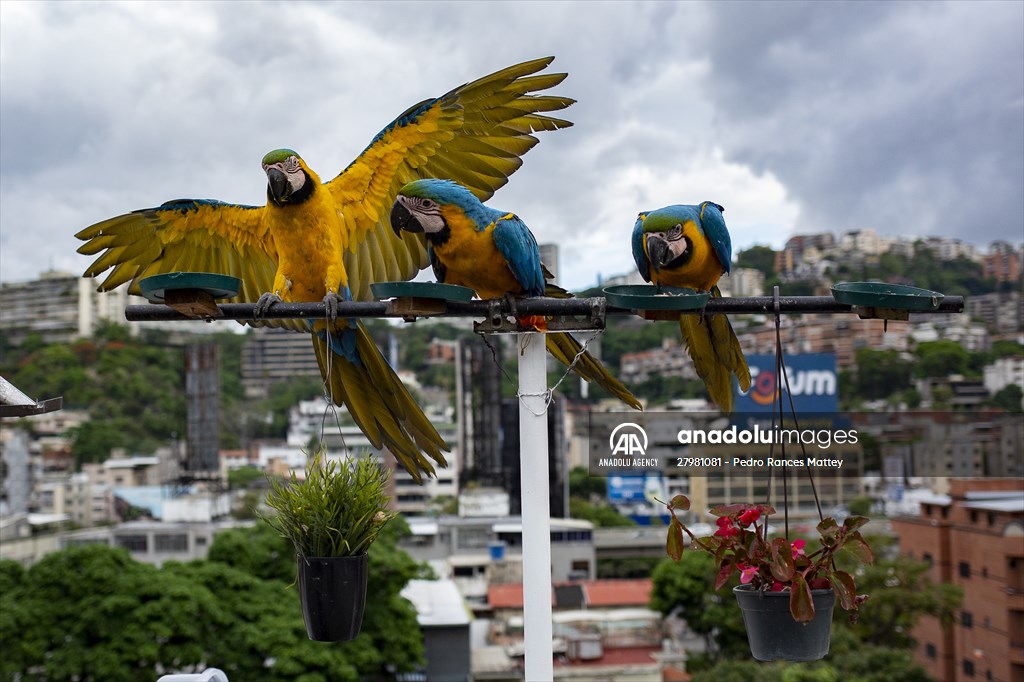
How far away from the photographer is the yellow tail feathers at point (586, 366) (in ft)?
10.7

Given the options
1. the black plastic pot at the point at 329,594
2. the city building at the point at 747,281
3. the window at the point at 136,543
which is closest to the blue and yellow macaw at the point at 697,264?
the black plastic pot at the point at 329,594

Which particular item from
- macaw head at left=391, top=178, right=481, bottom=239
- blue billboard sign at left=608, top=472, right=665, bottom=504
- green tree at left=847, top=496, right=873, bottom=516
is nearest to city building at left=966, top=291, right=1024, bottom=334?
blue billboard sign at left=608, top=472, right=665, bottom=504

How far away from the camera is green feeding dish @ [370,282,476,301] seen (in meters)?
2.64

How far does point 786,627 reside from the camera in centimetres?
266

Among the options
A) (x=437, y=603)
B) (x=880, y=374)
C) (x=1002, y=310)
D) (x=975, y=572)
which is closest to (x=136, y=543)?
(x=437, y=603)

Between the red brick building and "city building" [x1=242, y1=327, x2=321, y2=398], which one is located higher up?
"city building" [x1=242, y1=327, x2=321, y2=398]

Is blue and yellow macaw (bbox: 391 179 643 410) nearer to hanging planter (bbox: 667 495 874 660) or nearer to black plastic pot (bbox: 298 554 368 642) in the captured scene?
hanging planter (bbox: 667 495 874 660)

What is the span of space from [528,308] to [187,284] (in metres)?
1.04

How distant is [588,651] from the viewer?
27062 millimetres

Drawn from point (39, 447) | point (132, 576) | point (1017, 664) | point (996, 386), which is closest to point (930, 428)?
point (1017, 664)

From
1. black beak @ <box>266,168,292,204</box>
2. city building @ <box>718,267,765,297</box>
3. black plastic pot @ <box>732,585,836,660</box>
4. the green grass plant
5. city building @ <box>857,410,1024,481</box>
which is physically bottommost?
city building @ <box>857,410,1024,481</box>

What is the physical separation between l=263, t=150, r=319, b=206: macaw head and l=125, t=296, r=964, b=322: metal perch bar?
62 centimetres

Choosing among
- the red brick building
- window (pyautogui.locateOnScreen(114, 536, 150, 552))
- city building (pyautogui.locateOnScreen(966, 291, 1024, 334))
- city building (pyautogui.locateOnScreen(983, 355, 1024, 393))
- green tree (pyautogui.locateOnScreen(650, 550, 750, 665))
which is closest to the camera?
the red brick building

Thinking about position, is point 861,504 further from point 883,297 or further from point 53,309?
point 53,309
